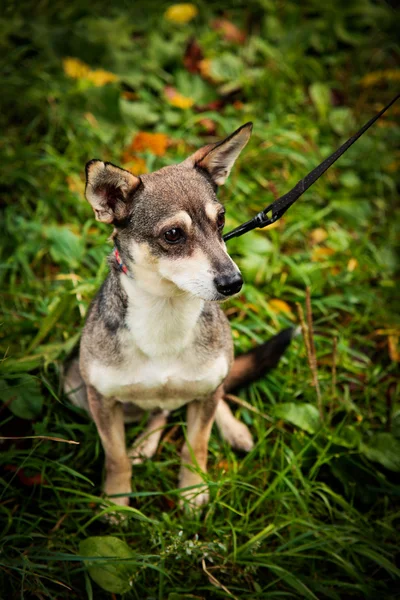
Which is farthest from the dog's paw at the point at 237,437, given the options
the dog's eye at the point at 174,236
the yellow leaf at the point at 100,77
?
the yellow leaf at the point at 100,77

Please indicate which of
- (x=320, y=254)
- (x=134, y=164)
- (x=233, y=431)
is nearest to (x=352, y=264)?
(x=320, y=254)

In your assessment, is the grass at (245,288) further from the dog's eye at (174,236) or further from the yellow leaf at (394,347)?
the dog's eye at (174,236)

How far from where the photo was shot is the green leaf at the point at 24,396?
10.6 ft

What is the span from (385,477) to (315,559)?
2.13 feet

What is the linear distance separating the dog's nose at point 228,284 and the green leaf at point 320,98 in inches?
146

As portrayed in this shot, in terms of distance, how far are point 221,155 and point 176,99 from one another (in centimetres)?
280

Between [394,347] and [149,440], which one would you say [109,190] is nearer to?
[149,440]

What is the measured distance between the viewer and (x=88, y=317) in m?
3.16

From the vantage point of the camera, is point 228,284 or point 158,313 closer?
point 228,284

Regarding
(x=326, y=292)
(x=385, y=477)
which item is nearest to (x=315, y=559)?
(x=385, y=477)

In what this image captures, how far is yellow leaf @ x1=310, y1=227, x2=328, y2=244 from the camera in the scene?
15.9 ft

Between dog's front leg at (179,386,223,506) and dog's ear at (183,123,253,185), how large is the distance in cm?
116

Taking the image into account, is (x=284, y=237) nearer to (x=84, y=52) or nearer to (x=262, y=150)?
(x=262, y=150)

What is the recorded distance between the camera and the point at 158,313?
2.76 meters
